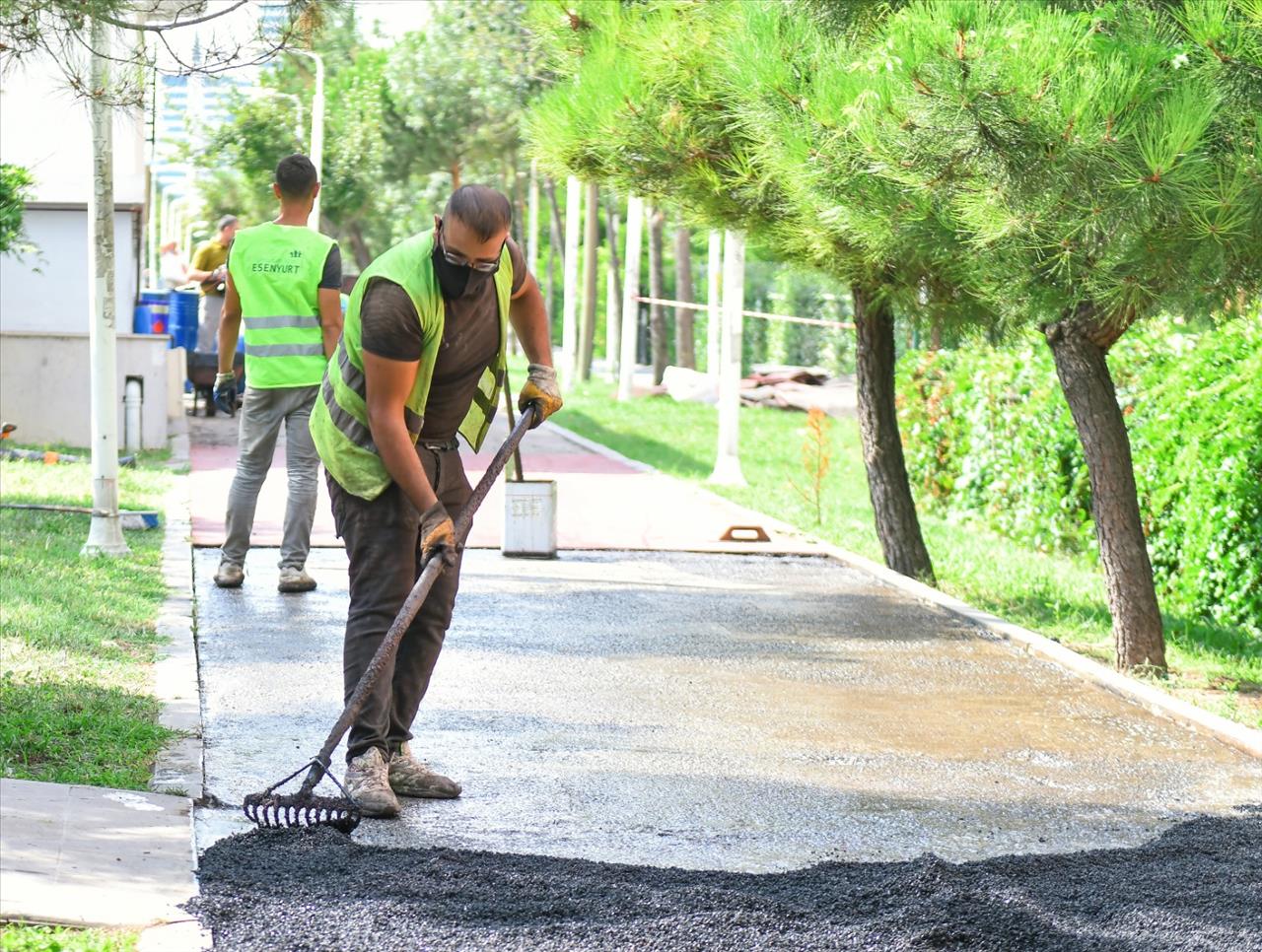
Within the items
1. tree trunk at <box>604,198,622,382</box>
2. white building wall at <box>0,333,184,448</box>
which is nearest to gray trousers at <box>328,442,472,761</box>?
white building wall at <box>0,333,184,448</box>

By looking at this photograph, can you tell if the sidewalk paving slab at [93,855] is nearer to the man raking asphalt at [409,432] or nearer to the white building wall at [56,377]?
the man raking asphalt at [409,432]

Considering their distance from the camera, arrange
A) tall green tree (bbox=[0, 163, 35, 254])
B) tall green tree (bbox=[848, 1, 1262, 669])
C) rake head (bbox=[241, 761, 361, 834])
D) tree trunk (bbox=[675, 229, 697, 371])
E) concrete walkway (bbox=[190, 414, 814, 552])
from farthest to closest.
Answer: tree trunk (bbox=[675, 229, 697, 371])
tall green tree (bbox=[0, 163, 35, 254])
concrete walkway (bbox=[190, 414, 814, 552])
tall green tree (bbox=[848, 1, 1262, 669])
rake head (bbox=[241, 761, 361, 834])

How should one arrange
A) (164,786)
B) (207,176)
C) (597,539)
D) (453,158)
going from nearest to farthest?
(164,786) → (597,539) → (453,158) → (207,176)

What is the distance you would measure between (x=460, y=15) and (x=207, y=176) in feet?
45.2

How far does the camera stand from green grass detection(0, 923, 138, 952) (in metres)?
3.43

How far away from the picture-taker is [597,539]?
1104cm

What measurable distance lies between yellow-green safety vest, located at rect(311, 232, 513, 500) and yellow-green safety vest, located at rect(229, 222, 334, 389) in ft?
9.69

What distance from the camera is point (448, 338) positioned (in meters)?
Answer: 4.75

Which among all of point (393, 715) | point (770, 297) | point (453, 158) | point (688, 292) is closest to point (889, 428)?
point (393, 715)

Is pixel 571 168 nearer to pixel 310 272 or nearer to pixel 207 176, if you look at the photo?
pixel 310 272

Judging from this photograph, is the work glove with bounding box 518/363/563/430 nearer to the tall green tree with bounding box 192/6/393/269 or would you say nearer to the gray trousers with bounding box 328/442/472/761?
the gray trousers with bounding box 328/442/472/761

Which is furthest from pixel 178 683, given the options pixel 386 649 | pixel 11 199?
pixel 11 199

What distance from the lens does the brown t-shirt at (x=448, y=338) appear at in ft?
15.0

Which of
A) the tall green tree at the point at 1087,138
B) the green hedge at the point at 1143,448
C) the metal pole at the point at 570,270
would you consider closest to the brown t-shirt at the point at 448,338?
Result: the tall green tree at the point at 1087,138
